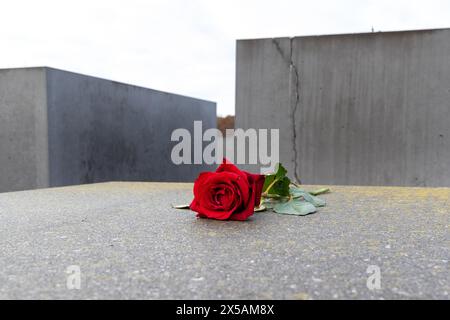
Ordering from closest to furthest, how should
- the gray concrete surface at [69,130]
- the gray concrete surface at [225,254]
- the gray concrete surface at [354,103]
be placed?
1. the gray concrete surface at [225,254]
2. the gray concrete surface at [354,103]
3. the gray concrete surface at [69,130]

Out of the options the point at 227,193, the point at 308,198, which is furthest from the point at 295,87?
the point at 227,193

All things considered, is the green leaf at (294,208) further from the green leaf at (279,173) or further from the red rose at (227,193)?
the red rose at (227,193)

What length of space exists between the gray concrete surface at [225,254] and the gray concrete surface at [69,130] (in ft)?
9.65

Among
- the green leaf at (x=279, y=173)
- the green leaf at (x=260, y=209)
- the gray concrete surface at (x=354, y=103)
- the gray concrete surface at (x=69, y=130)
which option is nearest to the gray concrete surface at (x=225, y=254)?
the green leaf at (x=260, y=209)

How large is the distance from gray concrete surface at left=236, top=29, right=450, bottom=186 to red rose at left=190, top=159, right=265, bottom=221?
2195mm

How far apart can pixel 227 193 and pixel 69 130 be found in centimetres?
364

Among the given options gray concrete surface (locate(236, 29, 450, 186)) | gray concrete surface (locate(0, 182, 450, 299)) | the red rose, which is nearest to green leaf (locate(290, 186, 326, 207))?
gray concrete surface (locate(0, 182, 450, 299))

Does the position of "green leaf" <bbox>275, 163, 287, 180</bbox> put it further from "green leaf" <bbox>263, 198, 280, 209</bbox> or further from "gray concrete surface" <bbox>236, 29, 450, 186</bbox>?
"gray concrete surface" <bbox>236, 29, 450, 186</bbox>

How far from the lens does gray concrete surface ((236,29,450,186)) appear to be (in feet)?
9.50

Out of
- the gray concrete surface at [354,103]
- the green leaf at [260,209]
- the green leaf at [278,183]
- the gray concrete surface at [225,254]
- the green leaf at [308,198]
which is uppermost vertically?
the gray concrete surface at [354,103]

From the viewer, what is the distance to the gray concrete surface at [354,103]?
2896 millimetres
